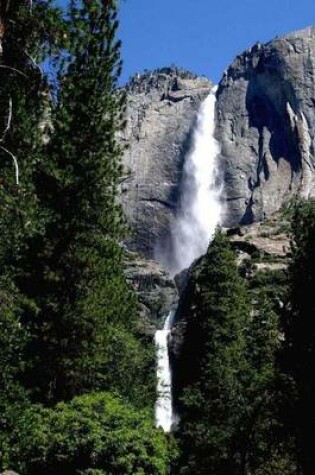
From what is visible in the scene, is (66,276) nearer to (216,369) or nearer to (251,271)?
(216,369)

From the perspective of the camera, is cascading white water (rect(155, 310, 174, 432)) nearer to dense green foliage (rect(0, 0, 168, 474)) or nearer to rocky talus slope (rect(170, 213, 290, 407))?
rocky talus slope (rect(170, 213, 290, 407))

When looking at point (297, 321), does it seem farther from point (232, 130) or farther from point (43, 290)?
point (232, 130)

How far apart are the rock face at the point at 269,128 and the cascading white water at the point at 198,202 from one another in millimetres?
1991

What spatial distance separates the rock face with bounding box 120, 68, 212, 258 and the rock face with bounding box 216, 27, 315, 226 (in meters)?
7.36

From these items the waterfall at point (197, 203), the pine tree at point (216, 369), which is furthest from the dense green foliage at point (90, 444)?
the waterfall at point (197, 203)

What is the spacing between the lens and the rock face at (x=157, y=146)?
339ft

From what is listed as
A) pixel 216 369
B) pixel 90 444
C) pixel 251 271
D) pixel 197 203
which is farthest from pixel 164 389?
pixel 197 203

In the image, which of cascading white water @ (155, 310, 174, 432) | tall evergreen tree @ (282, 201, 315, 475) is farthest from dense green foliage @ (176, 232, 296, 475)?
cascading white water @ (155, 310, 174, 432)

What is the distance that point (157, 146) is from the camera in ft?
372

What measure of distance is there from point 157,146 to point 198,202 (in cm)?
1394

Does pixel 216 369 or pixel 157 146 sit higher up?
pixel 157 146

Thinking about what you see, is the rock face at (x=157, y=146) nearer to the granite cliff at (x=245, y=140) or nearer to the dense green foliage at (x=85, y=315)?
the granite cliff at (x=245, y=140)

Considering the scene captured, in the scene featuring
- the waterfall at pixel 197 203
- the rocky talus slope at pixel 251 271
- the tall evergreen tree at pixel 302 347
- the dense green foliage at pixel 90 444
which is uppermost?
the waterfall at pixel 197 203

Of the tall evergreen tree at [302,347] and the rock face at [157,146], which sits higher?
the rock face at [157,146]
